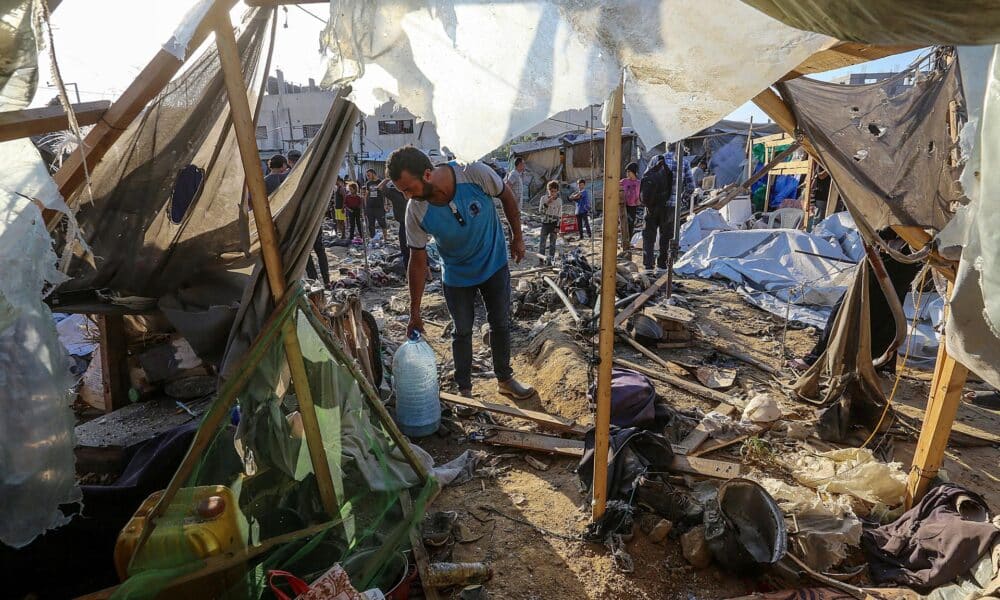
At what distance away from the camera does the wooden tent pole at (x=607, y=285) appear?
93.0 inches

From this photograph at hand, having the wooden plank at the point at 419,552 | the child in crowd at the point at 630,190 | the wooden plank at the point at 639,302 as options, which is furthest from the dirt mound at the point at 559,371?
the child in crowd at the point at 630,190

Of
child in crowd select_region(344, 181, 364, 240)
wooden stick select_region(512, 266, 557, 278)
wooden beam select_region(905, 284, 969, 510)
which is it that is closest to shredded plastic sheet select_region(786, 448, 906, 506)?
wooden beam select_region(905, 284, 969, 510)

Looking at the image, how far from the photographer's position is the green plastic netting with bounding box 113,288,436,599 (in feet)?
6.89

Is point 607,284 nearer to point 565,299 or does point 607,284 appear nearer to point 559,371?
point 559,371

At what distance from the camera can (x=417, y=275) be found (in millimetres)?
4375

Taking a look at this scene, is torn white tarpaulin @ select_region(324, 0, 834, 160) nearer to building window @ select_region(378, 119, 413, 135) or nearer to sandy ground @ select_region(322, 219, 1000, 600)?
sandy ground @ select_region(322, 219, 1000, 600)

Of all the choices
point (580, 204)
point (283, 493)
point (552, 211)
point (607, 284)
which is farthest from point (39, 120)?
point (580, 204)

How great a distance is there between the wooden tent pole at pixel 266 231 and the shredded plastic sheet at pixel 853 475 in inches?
123

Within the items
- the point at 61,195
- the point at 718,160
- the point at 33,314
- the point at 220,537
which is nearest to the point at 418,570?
the point at 220,537

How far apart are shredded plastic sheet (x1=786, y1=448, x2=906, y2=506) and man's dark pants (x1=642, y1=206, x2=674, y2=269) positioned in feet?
20.5

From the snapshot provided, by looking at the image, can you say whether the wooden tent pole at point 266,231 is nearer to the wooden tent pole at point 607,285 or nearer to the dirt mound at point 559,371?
the wooden tent pole at point 607,285

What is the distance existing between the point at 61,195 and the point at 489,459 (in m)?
3.05

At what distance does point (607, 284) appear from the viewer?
2.57 meters

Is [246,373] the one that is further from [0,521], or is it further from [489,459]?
[489,459]
